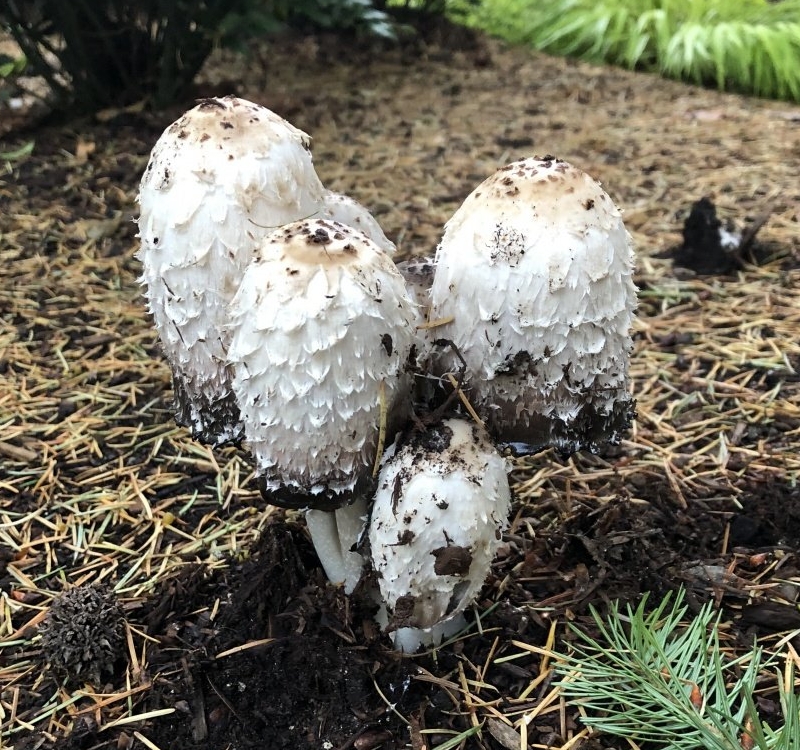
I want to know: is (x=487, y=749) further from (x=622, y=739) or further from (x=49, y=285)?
(x=49, y=285)

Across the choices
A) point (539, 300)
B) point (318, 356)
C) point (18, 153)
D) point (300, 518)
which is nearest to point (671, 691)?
point (539, 300)

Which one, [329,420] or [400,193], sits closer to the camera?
[329,420]

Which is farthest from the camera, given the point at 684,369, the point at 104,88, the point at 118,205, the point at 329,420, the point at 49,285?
the point at 104,88

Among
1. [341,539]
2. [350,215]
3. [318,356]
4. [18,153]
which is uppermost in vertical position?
[350,215]

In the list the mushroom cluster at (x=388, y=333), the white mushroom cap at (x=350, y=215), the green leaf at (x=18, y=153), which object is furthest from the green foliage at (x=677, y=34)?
the mushroom cluster at (x=388, y=333)

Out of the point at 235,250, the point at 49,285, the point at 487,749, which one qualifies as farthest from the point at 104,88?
the point at 487,749

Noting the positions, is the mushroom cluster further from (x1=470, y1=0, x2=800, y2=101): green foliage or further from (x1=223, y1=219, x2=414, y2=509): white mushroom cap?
(x1=470, y1=0, x2=800, y2=101): green foliage

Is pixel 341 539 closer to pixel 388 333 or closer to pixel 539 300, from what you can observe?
pixel 388 333
